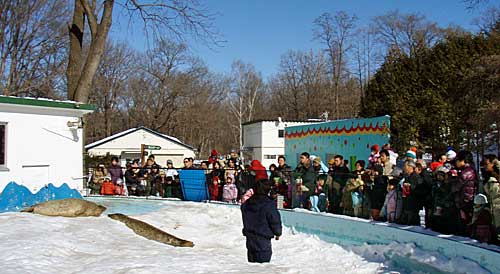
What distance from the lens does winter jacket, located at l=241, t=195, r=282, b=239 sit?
6.64 meters

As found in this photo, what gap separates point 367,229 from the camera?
11.5m

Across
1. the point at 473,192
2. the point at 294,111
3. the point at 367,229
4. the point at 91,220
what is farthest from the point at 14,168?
the point at 294,111

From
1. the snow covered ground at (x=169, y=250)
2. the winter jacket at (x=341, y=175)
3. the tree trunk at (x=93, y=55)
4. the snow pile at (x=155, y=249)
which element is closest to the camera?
the snow covered ground at (x=169, y=250)

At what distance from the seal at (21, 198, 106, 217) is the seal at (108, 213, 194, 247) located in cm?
55

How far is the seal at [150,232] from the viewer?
1347cm

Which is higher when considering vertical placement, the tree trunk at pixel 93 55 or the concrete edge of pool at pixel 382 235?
the tree trunk at pixel 93 55

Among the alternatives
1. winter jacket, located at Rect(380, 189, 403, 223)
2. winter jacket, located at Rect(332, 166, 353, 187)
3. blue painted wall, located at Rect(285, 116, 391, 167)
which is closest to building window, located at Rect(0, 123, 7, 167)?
winter jacket, located at Rect(332, 166, 353, 187)

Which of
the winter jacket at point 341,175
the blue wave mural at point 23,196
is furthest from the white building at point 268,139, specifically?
the winter jacket at point 341,175

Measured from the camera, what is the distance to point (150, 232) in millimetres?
14062

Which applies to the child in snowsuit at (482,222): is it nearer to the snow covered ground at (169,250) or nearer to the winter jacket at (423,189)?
the snow covered ground at (169,250)

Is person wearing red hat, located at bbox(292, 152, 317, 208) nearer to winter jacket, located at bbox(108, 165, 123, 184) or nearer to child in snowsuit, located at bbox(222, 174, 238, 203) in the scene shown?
child in snowsuit, located at bbox(222, 174, 238, 203)

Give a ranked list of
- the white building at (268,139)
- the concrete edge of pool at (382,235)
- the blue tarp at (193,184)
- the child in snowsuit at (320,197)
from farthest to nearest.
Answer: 1. the white building at (268,139)
2. the blue tarp at (193,184)
3. the child in snowsuit at (320,197)
4. the concrete edge of pool at (382,235)

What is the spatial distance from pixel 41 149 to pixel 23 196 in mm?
1328

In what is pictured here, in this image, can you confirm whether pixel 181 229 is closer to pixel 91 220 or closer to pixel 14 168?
pixel 91 220
